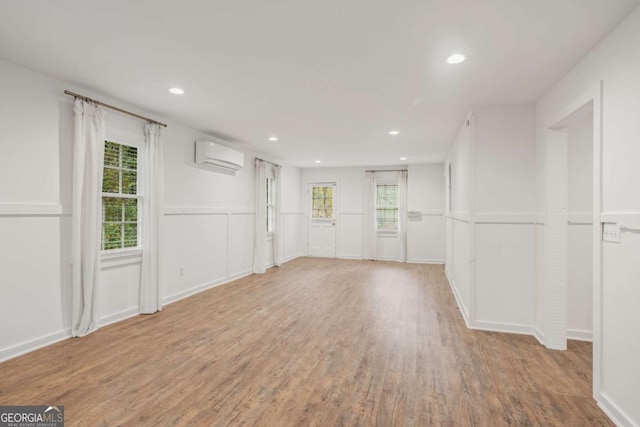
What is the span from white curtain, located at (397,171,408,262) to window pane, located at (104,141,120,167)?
6.32 meters

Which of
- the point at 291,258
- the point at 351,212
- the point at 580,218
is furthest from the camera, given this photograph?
the point at 351,212

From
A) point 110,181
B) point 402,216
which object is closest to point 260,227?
point 110,181

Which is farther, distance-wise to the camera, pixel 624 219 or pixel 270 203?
pixel 270 203

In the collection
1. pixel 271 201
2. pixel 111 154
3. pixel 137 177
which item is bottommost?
pixel 271 201

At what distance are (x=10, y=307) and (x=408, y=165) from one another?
7598mm

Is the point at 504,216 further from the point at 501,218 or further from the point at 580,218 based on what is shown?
the point at 580,218

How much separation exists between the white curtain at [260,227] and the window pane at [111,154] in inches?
116

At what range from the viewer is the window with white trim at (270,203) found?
7258mm

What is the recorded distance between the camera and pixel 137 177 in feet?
13.0

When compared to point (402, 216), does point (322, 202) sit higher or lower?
higher

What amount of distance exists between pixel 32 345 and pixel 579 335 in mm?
5239

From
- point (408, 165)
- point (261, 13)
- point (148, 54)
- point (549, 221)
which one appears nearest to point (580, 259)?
point (549, 221)

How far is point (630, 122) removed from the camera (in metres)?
1.88

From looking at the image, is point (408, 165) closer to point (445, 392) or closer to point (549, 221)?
point (549, 221)
